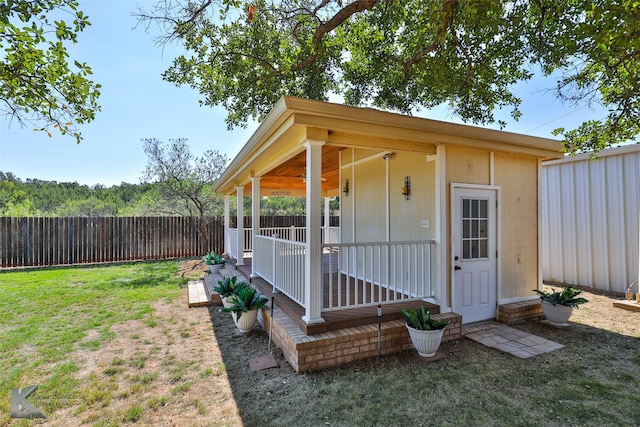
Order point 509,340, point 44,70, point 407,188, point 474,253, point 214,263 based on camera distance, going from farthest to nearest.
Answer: point 214,263 → point 407,188 → point 474,253 → point 509,340 → point 44,70

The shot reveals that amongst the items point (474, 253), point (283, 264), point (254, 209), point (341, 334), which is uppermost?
point (254, 209)

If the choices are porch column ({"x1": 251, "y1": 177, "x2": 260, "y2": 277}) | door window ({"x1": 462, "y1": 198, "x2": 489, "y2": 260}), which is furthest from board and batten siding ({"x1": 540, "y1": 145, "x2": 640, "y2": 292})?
porch column ({"x1": 251, "y1": 177, "x2": 260, "y2": 277})

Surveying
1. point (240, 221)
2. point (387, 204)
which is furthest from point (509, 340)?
point (240, 221)

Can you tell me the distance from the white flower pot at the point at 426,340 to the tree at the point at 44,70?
4769mm

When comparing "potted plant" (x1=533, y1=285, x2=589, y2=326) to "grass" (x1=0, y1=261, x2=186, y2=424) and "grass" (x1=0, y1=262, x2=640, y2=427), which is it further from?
"grass" (x1=0, y1=261, x2=186, y2=424)

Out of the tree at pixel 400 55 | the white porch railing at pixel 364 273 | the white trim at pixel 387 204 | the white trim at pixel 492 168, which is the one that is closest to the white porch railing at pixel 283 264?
the white porch railing at pixel 364 273

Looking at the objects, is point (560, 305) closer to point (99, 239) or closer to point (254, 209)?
point (254, 209)

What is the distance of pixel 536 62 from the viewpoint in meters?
6.84

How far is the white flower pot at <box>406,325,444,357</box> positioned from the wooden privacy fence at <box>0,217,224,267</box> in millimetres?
10743

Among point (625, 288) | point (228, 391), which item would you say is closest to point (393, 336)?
point (228, 391)

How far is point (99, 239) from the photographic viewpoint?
11.0 metres

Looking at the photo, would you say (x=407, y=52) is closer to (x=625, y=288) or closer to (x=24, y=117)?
(x=625, y=288)

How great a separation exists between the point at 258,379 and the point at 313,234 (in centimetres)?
166

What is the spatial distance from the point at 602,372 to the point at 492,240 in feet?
6.55
